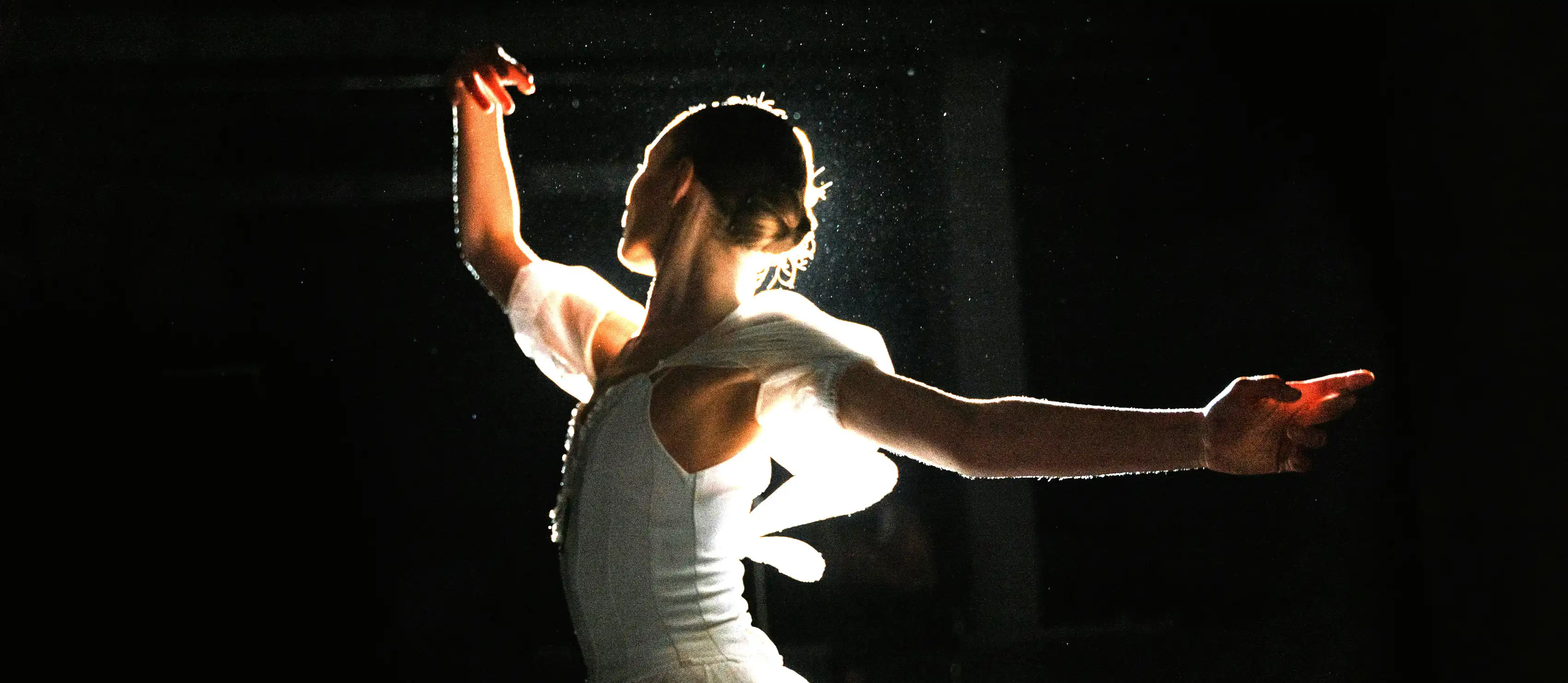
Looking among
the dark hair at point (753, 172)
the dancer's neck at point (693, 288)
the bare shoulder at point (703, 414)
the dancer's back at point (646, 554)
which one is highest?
the dark hair at point (753, 172)

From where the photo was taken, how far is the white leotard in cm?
71

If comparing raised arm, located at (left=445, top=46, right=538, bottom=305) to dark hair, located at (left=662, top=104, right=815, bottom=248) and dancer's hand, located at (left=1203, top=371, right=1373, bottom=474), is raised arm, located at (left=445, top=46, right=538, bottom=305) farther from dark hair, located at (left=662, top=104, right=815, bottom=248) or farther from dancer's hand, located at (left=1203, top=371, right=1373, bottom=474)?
dancer's hand, located at (left=1203, top=371, right=1373, bottom=474)

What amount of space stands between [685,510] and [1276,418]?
32 cm

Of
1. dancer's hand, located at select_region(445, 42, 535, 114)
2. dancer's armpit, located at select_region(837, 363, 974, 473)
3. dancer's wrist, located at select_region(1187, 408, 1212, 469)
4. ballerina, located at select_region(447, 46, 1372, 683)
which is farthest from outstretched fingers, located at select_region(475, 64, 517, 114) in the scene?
dancer's wrist, located at select_region(1187, 408, 1212, 469)

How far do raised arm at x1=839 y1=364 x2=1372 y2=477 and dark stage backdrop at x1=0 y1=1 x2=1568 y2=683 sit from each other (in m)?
0.54

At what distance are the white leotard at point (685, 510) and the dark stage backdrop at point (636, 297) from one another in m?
0.41

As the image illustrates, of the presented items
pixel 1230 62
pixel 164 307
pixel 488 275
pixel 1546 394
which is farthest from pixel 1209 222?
pixel 164 307

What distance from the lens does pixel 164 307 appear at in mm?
1142

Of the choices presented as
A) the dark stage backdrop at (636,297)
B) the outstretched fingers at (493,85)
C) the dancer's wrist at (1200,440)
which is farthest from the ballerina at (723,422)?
the dark stage backdrop at (636,297)

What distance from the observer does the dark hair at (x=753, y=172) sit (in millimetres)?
764

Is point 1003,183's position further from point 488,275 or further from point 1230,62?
point 488,275

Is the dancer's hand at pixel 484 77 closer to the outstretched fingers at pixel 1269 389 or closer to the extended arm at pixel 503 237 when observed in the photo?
the extended arm at pixel 503 237

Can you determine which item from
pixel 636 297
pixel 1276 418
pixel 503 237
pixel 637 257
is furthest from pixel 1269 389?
pixel 636 297

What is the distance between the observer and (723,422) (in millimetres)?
714
